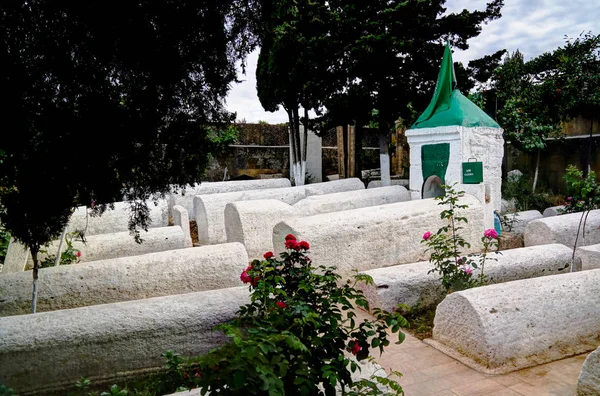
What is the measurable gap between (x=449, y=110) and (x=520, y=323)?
5498 millimetres

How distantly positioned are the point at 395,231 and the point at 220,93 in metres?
3.97

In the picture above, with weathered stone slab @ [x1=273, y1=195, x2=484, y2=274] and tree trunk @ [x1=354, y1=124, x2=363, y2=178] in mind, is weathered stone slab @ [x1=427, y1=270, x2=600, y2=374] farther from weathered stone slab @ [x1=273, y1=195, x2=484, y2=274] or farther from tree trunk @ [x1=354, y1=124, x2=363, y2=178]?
tree trunk @ [x1=354, y1=124, x2=363, y2=178]

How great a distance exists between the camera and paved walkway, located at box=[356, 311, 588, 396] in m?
3.03

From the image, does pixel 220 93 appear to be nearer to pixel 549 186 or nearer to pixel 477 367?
pixel 477 367

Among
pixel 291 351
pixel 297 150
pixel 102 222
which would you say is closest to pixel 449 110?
pixel 297 150

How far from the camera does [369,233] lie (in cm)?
596

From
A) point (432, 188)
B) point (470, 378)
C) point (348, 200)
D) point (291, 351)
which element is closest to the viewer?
point (291, 351)

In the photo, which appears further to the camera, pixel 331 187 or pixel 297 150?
pixel 297 150

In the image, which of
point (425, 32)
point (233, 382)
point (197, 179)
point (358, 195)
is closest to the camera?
point (233, 382)

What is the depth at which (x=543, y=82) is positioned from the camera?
1178 cm

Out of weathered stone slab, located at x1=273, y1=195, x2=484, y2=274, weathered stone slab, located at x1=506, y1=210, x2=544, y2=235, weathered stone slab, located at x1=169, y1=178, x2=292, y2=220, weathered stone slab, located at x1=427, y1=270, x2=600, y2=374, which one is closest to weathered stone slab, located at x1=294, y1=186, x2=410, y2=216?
weathered stone slab, located at x1=273, y1=195, x2=484, y2=274

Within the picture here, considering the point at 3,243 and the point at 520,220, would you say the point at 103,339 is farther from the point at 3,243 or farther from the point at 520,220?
the point at 520,220

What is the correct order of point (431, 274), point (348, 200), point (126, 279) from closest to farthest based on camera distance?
point (126, 279) → point (431, 274) → point (348, 200)

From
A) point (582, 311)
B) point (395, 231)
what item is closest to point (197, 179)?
point (582, 311)
